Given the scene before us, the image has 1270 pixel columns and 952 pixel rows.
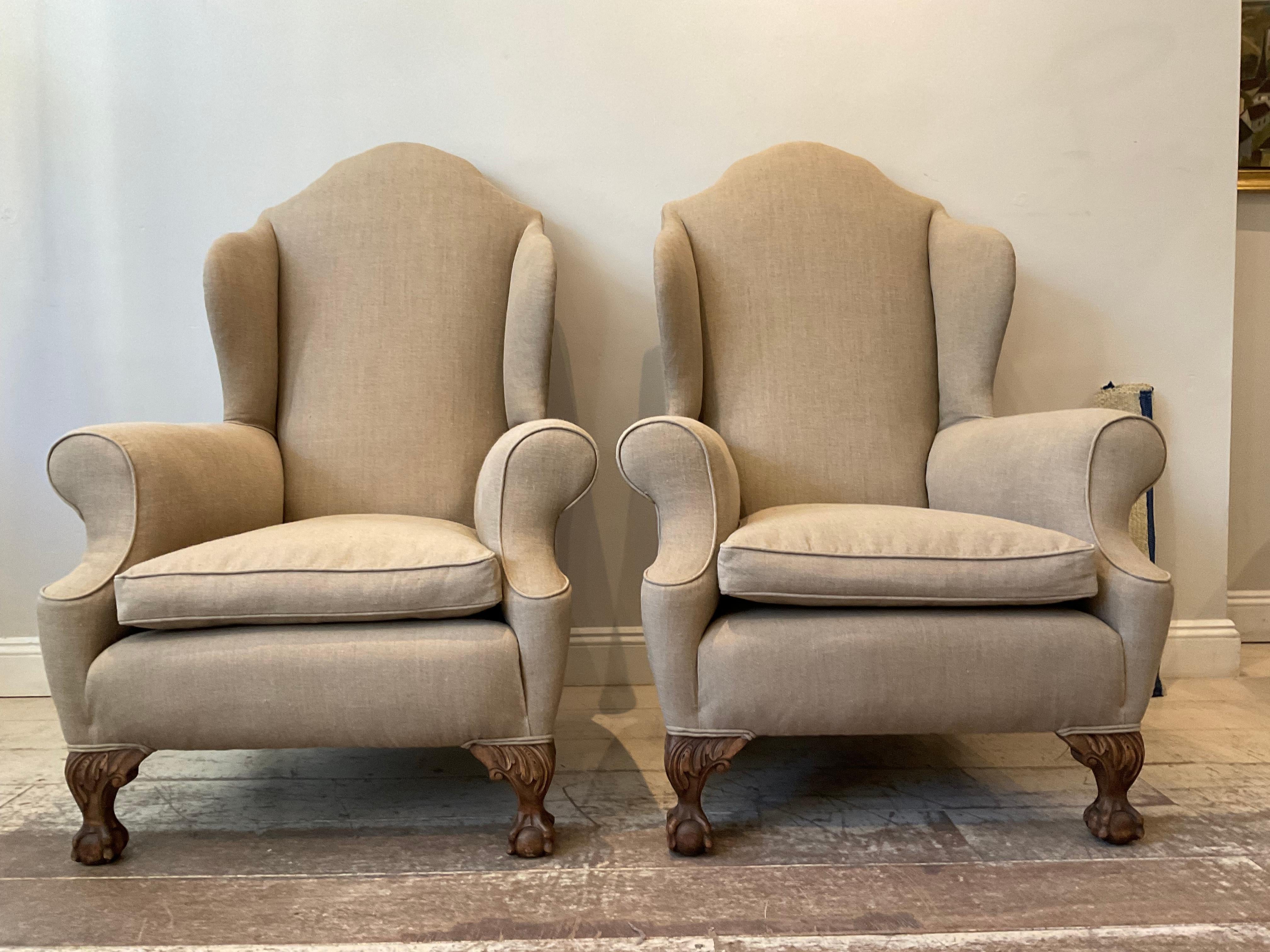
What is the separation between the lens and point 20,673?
210 centimetres

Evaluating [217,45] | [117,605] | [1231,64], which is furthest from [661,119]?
[117,605]

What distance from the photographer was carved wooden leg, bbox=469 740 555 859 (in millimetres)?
1248

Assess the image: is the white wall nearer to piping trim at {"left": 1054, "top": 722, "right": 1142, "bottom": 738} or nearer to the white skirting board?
the white skirting board

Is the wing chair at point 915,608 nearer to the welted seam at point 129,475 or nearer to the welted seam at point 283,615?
the welted seam at point 283,615

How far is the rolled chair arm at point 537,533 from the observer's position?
4.13ft

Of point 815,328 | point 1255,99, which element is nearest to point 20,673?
point 815,328

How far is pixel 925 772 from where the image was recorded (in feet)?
5.09

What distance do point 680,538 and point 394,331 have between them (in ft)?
3.02

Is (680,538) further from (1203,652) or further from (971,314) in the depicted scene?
(1203,652)

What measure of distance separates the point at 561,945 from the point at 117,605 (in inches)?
32.3

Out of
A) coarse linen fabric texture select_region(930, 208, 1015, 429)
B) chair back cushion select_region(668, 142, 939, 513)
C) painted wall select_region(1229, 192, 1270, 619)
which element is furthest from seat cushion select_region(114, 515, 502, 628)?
painted wall select_region(1229, 192, 1270, 619)

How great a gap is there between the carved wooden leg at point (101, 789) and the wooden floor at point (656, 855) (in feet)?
0.13

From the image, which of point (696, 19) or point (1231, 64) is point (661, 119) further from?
point (1231, 64)

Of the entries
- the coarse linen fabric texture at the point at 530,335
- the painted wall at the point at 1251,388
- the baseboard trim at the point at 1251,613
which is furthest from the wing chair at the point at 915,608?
the baseboard trim at the point at 1251,613
